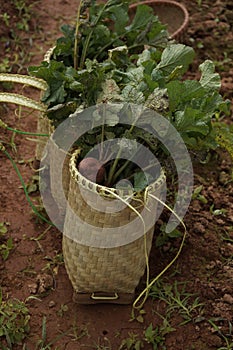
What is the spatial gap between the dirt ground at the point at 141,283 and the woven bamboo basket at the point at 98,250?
0.08m

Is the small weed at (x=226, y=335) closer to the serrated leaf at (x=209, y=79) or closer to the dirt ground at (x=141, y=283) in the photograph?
the dirt ground at (x=141, y=283)

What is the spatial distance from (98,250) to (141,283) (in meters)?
0.35

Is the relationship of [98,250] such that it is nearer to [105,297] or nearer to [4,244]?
[105,297]

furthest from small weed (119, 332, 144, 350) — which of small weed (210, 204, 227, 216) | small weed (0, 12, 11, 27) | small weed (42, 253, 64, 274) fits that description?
small weed (0, 12, 11, 27)

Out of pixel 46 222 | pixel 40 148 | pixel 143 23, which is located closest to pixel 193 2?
pixel 143 23

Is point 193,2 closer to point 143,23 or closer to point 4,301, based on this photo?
point 143,23

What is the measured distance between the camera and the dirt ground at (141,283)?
2.15 m

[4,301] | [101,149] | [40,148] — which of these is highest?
[101,149]

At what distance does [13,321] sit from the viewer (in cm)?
216

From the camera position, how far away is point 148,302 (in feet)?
7.38

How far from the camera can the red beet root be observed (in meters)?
1.96

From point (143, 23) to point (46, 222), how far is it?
34.4 inches

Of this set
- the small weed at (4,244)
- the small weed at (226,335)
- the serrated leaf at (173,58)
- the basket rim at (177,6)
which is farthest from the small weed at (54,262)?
the basket rim at (177,6)

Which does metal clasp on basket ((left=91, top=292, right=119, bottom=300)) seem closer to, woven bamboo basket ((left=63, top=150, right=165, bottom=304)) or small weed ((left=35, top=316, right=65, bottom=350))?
woven bamboo basket ((left=63, top=150, right=165, bottom=304))
